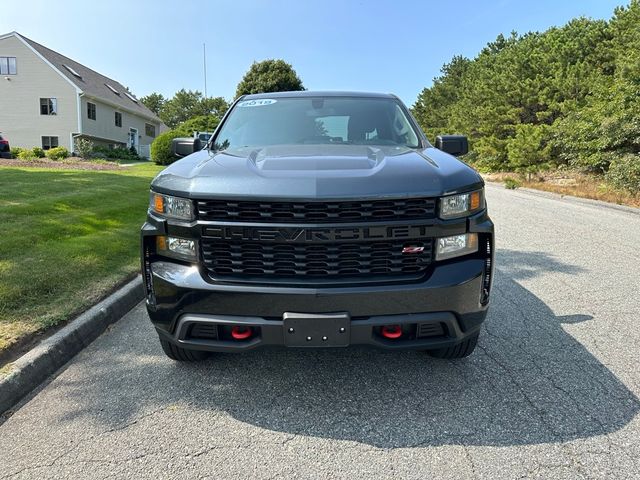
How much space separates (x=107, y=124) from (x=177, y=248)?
1545 inches

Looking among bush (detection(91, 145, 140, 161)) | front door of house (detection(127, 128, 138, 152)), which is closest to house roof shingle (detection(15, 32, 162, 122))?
front door of house (detection(127, 128, 138, 152))

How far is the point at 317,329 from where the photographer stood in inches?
93.4

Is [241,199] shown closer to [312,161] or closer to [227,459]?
[312,161]

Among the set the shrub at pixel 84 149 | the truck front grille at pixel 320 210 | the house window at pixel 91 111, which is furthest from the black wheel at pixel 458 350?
the house window at pixel 91 111

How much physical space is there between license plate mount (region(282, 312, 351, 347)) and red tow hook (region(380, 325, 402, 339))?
0.22 m

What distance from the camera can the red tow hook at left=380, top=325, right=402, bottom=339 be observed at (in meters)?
2.48

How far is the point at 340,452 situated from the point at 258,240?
1.14m

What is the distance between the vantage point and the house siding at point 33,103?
32188mm

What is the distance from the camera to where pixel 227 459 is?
2213 mm

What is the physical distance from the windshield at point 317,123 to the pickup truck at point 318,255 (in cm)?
99

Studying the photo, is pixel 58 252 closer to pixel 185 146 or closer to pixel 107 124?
pixel 185 146

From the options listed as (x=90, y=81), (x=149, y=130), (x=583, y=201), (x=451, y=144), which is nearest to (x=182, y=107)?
(x=149, y=130)

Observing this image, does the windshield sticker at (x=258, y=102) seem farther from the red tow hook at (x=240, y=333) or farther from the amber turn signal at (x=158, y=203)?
the red tow hook at (x=240, y=333)

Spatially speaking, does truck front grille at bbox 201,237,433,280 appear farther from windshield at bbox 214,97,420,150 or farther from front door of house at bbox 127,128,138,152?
front door of house at bbox 127,128,138,152
